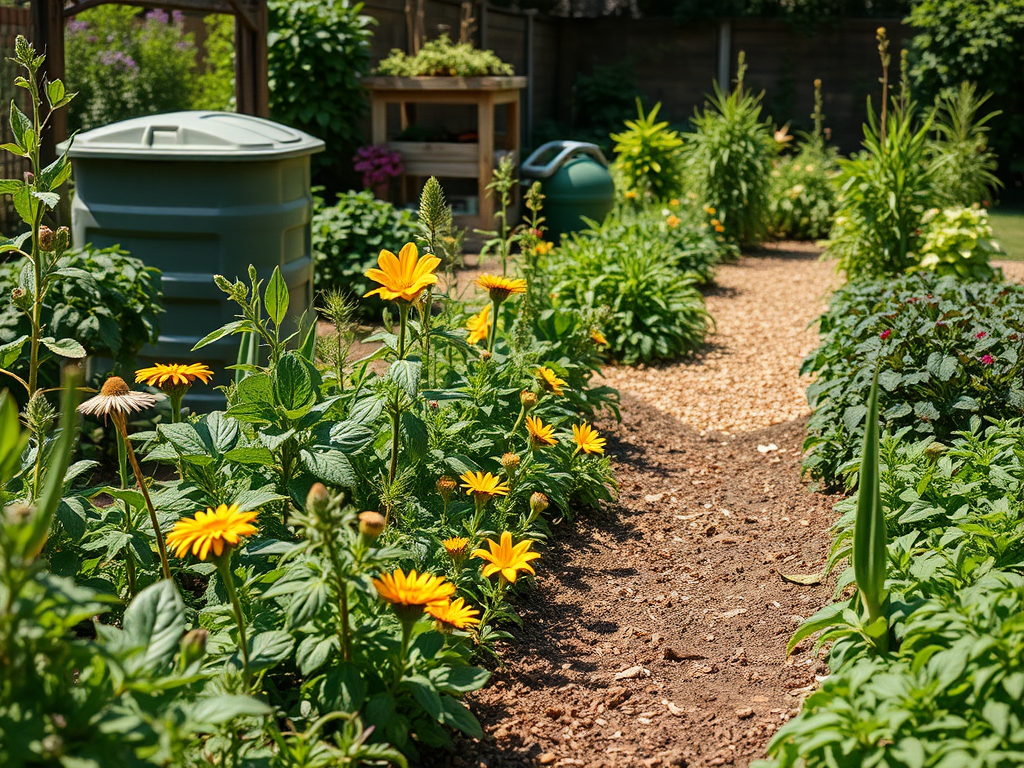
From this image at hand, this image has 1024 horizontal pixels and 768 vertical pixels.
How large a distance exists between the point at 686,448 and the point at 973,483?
1.73 meters

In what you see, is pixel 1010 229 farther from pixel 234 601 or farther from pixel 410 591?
pixel 234 601

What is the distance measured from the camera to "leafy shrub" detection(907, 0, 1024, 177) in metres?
10.5

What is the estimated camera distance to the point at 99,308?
134 inches

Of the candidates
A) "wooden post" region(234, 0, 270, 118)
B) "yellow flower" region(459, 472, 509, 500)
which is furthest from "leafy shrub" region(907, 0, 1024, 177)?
"yellow flower" region(459, 472, 509, 500)

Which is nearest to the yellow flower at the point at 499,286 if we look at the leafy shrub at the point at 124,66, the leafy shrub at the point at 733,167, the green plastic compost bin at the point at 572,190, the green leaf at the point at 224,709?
the green leaf at the point at 224,709

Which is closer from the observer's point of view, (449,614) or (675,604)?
(449,614)

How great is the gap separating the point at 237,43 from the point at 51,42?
185 cm

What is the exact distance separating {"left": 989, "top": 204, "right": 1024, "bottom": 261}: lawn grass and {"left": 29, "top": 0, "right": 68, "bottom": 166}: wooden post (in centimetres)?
701

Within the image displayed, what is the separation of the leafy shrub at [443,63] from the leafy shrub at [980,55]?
17.4ft

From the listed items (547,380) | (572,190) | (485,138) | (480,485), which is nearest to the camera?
(480,485)

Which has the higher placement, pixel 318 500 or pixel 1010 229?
pixel 1010 229

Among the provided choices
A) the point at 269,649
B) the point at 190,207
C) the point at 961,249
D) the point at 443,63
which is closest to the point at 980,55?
the point at 443,63

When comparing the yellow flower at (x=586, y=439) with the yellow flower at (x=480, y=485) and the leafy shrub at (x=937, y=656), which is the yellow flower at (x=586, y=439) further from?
the leafy shrub at (x=937, y=656)

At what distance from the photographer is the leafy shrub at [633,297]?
17.2ft
